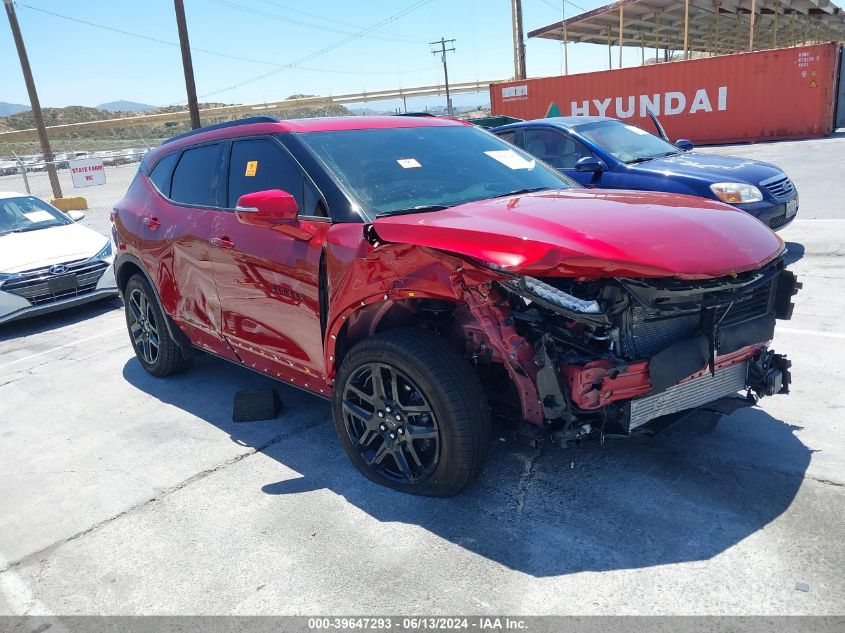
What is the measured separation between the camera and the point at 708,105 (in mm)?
22625

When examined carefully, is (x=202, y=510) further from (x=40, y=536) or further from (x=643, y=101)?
(x=643, y=101)

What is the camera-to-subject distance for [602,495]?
10.6ft

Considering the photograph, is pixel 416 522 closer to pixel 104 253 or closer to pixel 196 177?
pixel 196 177

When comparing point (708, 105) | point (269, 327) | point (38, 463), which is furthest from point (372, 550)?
point (708, 105)

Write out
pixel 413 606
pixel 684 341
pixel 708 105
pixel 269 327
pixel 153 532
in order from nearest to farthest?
pixel 413 606 → pixel 684 341 → pixel 153 532 → pixel 269 327 → pixel 708 105

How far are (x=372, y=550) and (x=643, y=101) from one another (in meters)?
23.9

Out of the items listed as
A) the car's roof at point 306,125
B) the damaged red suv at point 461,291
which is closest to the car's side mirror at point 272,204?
the damaged red suv at point 461,291

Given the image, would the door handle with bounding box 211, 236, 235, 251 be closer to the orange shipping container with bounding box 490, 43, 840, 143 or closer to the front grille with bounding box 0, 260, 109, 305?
the front grille with bounding box 0, 260, 109, 305

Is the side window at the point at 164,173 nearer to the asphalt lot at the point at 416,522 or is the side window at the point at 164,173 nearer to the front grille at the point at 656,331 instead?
the asphalt lot at the point at 416,522

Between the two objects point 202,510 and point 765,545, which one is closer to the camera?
point 765,545

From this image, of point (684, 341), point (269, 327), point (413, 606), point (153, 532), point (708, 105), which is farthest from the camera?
point (708, 105)

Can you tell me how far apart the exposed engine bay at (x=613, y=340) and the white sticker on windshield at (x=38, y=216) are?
784 centimetres

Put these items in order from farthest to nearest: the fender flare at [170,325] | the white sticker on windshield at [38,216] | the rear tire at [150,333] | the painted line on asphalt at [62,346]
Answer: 1. the white sticker on windshield at [38,216]
2. the painted line on asphalt at [62,346]
3. the rear tire at [150,333]
4. the fender flare at [170,325]

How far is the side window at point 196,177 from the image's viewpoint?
4516 millimetres
